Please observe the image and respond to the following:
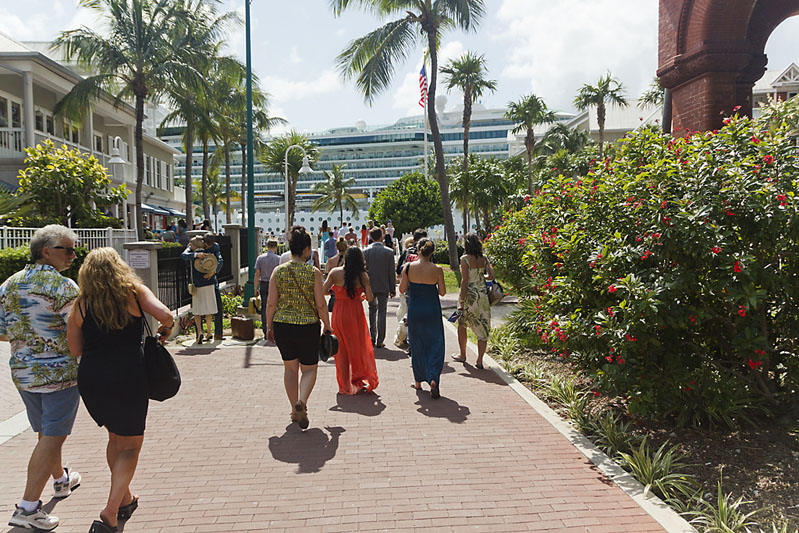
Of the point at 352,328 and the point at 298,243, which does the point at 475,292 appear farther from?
the point at 298,243

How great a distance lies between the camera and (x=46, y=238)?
3.71 metres

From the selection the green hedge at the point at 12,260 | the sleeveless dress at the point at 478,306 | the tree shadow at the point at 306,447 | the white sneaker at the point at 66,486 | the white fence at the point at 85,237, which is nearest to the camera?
the white sneaker at the point at 66,486

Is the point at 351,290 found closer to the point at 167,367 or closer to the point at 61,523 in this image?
the point at 167,367

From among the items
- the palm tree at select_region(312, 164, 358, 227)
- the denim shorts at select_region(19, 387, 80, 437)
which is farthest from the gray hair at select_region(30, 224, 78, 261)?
the palm tree at select_region(312, 164, 358, 227)

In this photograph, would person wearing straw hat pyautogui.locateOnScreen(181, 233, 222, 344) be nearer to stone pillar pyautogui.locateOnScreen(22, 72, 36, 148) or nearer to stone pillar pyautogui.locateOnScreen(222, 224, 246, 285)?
stone pillar pyautogui.locateOnScreen(222, 224, 246, 285)

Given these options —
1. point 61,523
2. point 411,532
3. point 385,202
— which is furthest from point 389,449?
point 385,202

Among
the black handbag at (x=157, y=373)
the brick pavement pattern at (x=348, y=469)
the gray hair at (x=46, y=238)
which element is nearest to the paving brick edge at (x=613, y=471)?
the brick pavement pattern at (x=348, y=469)

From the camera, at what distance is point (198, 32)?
78.4 ft

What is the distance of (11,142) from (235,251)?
9.62 m

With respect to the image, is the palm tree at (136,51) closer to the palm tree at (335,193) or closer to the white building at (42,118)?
the white building at (42,118)

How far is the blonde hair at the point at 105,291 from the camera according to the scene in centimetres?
348

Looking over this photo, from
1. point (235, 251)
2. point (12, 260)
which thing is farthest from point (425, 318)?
point (235, 251)

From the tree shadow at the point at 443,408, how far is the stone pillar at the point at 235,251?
39.4 ft

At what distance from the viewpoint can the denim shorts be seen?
372 cm
